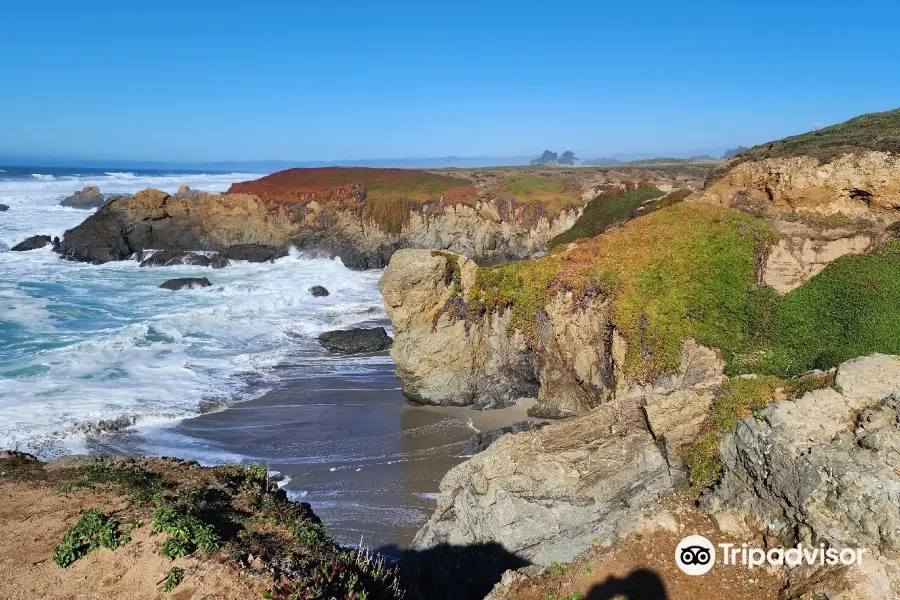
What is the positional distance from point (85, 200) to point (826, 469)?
84.4 meters

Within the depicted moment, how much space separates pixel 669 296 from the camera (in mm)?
15422

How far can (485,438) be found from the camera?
601 inches

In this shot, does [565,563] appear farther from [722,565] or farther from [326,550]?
[326,550]

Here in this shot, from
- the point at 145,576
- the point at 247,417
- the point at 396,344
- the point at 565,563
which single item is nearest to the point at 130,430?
the point at 247,417

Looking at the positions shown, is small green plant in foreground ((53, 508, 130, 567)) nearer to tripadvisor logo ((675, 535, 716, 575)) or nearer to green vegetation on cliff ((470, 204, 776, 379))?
tripadvisor logo ((675, 535, 716, 575))

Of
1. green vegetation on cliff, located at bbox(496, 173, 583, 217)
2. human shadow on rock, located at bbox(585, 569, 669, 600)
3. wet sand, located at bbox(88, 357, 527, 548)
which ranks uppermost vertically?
green vegetation on cliff, located at bbox(496, 173, 583, 217)

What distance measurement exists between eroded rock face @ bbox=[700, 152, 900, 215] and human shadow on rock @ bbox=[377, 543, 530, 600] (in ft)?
48.6

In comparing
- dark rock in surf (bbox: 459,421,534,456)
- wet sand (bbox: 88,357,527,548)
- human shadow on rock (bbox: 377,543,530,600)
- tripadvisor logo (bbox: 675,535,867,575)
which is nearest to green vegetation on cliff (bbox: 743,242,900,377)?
dark rock in surf (bbox: 459,421,534,456)

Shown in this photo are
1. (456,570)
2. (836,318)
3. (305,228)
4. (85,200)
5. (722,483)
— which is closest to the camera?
(722,483)

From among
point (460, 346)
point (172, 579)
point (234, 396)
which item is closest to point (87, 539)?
point (172, 579)

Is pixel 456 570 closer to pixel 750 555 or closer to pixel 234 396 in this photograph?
pixel 750 555

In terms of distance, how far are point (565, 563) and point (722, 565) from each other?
2.15m

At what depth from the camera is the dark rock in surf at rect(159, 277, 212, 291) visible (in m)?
35.0

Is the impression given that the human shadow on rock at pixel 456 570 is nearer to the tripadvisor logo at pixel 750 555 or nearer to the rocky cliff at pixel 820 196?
the tripadvisor logo at pixel 750 555
